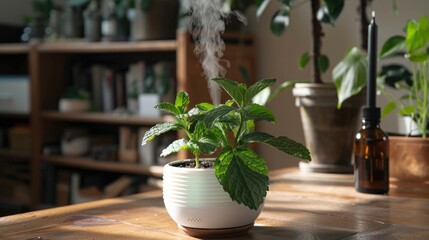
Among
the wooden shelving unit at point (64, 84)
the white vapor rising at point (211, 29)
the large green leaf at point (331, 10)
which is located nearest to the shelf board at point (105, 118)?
the wooden shelving unit at point (64, 84)

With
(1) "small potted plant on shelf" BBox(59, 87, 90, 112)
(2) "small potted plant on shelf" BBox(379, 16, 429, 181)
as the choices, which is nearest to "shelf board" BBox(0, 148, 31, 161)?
(1) "small potted plant on shelf" BBox(59, 87, 90, 112)

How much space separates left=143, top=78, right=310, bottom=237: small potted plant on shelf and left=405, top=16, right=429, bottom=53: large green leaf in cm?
64

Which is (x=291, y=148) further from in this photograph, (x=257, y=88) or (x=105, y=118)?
(x=105, y=118)

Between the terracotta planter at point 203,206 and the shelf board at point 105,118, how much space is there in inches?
70.8

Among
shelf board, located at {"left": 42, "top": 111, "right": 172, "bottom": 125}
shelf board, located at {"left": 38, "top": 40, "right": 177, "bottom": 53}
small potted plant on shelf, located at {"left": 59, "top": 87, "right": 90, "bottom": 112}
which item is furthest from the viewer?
small potted plant on shelf, located at {"left": 59, "top": 87, "right": 90, "bottom": 112}

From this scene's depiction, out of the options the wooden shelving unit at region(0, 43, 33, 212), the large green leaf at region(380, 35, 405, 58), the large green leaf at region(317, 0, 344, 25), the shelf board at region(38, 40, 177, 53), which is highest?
the large green leaf at region(317, 0, 344, 25)

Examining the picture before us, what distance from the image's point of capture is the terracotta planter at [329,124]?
63.7 inches

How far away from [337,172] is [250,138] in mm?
774

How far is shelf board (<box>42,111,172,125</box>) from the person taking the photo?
2.82 m

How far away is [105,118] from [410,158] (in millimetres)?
1845

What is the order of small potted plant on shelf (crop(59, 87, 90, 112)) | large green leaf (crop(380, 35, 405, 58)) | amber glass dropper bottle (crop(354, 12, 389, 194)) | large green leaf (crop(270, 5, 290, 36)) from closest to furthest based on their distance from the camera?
amber glass dropper bottle (crop(354, 12, 389, 194))
large green leaf (crop(380, 35, 405, 58))
large green leaf (crop(270, 5, 290, 36))
small potted plant on shelf (crop(59, 87, 90, 112))

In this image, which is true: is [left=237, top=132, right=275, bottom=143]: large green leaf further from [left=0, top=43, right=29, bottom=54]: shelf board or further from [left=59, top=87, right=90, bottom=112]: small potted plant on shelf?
[left=0, top=43, right=29, bottom=54]: shelf board

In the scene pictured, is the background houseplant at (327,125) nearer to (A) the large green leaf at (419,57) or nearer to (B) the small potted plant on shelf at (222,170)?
(A) the large green leaf at (419,57)

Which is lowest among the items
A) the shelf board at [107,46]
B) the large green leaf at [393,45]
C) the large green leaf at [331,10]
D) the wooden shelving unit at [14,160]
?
the wooden shelving unit at [14,160]
